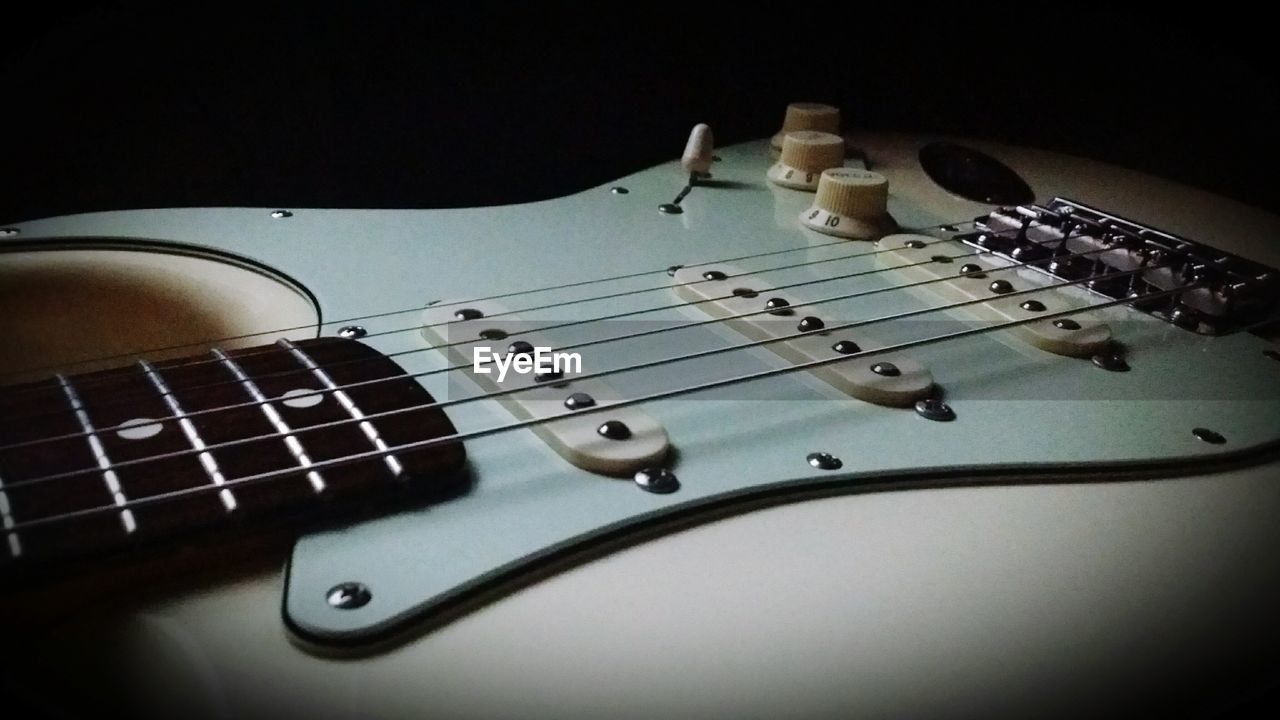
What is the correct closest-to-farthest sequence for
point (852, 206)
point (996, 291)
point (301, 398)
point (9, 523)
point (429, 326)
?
point (9, 523) < point (301, 398) < point (429, 326) < point (996, 291) < point (852, 206)

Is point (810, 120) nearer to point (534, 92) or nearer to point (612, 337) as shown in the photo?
point (534, 92)

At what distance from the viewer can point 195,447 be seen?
41 centimetres

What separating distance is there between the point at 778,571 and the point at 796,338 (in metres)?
0.21

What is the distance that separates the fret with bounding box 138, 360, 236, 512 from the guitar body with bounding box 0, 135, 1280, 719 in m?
0.03

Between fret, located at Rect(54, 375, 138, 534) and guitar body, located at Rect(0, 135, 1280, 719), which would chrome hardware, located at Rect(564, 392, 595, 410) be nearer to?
guitar body, located at Rect(0, 135, 1280, 719)

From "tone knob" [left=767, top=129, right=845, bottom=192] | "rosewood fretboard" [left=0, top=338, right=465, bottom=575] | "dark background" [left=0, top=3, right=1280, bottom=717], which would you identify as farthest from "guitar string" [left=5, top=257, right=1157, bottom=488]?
"dark background" [left=0, top=3, right=1280, bottom=717]

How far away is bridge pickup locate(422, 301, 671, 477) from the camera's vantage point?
453 millimetres

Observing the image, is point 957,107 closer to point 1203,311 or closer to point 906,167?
point 906,167

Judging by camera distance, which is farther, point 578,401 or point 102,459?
point 578,401

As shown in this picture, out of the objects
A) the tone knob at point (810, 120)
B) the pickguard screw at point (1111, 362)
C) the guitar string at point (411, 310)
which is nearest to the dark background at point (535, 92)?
the tone knob at point (810, 120)

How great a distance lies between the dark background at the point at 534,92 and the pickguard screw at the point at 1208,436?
0.52 m

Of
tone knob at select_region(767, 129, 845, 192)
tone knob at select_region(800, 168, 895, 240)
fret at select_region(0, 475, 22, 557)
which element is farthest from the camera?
tone knob at select_region(767, 129, 845, 192)

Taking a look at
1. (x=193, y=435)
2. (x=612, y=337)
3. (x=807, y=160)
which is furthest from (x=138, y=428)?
(x=807, y=160)

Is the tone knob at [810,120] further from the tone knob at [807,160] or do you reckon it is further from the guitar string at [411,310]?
the guitar string at [411,310]
